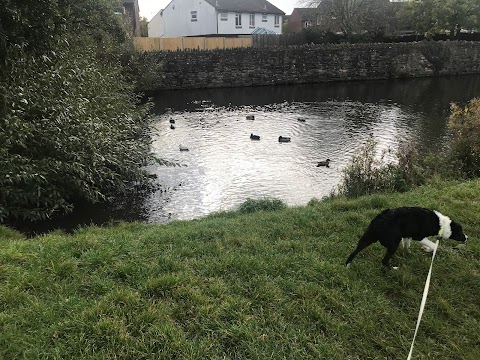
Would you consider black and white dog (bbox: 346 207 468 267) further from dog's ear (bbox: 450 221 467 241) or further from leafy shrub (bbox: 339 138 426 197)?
leafy shrub (bbox: 339 138 426 197)

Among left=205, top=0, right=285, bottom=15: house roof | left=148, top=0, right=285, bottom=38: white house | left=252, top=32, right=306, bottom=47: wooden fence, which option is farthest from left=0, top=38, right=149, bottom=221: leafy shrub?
left=205, top=0, right=285, bottom=15: house roof

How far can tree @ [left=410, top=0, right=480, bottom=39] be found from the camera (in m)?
40.8

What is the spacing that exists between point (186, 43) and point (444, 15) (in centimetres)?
2783

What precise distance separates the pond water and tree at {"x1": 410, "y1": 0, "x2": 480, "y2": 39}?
38.4 ft

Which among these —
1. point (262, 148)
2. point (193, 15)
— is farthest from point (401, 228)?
point (193, 15)

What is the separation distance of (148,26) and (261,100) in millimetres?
45122

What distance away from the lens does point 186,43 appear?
35469 mm

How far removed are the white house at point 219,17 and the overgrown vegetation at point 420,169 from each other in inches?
1805

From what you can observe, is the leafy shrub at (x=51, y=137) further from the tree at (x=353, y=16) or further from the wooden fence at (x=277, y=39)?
the tree at (x=353, y=16)

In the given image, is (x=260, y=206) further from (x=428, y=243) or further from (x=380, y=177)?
(x=428, y=243)

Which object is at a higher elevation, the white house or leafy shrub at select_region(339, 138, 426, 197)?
the white house

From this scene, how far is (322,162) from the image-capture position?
1402 centimetres

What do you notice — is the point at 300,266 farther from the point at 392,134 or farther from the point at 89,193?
the point at 392,134

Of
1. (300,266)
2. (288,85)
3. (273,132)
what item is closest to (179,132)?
(273,132)
